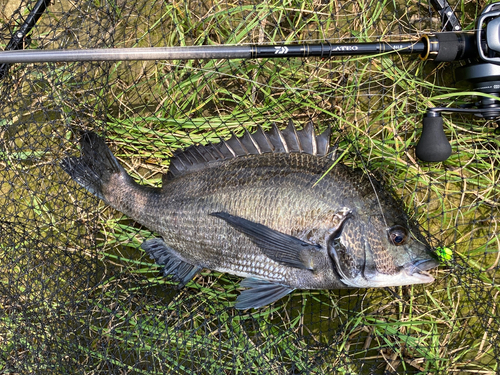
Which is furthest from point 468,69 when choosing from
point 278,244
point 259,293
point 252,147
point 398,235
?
point 259,293

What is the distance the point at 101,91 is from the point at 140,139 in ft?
1.41

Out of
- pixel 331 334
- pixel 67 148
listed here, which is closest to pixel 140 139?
pixel 67 148

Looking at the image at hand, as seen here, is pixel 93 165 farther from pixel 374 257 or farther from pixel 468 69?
pixel 468 69

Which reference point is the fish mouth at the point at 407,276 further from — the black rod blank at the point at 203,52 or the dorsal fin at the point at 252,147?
the black rod blank at the point at 203,52

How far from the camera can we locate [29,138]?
280cm

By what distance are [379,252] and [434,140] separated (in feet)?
2.39

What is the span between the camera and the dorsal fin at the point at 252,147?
227 cm

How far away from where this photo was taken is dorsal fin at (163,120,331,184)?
2271mm

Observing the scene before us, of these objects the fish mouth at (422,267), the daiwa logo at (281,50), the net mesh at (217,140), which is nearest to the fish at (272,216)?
the fish mouth at (422,267)

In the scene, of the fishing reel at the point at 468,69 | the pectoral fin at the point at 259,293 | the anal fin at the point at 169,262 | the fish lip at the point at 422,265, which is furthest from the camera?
the anal fin at the point at 169,262

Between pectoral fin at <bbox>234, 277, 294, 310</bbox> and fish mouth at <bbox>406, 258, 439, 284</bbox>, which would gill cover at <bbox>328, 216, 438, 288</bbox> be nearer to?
fish mouth at <bbox>406, 258, 439, 284</bbox>

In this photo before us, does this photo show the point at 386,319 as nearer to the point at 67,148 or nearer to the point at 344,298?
the point at 344,298

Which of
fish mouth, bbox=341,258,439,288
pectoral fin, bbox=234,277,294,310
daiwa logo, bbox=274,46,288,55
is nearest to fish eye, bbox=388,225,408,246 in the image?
fish mouth, bbox=341,258,439,288

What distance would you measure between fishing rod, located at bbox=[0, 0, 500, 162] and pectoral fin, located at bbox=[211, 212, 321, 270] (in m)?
0.88
